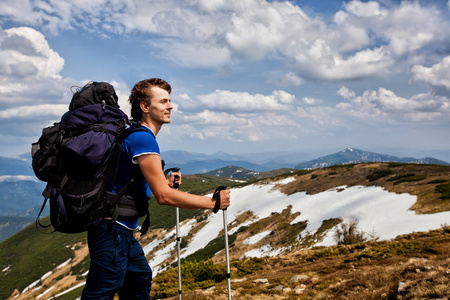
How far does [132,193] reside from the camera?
3.69 meters

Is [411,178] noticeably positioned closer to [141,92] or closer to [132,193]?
[141,92]

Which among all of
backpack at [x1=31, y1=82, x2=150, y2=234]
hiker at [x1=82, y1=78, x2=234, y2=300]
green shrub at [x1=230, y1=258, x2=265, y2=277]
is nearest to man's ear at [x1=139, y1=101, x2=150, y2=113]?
hiker at [x1=82, y1=78, x2=234, y2=300]

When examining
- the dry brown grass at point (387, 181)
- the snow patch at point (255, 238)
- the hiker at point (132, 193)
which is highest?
the hiker at point (132, 193)

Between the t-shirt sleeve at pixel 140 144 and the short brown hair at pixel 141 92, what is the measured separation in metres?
0.64

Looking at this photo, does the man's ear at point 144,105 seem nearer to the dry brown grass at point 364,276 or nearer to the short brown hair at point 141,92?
the short brown hair at point 141,92

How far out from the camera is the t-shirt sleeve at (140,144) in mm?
3402

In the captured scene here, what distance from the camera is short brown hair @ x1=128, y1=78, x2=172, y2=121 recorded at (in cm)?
393

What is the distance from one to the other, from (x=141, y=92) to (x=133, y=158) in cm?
98

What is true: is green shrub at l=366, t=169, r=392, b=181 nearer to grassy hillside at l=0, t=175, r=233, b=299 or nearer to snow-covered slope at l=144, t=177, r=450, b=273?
snow-covered slope at l=144, t=177, r=450, b=273

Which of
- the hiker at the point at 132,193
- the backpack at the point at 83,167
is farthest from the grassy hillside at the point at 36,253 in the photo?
the backpack at the point at 83,167

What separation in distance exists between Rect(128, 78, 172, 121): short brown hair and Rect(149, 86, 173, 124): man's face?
7 centimetres

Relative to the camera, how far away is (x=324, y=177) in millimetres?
51906

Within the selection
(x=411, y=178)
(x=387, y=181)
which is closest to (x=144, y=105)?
(x=411, y=178)

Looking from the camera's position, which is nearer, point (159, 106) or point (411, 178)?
point (159, 106)
